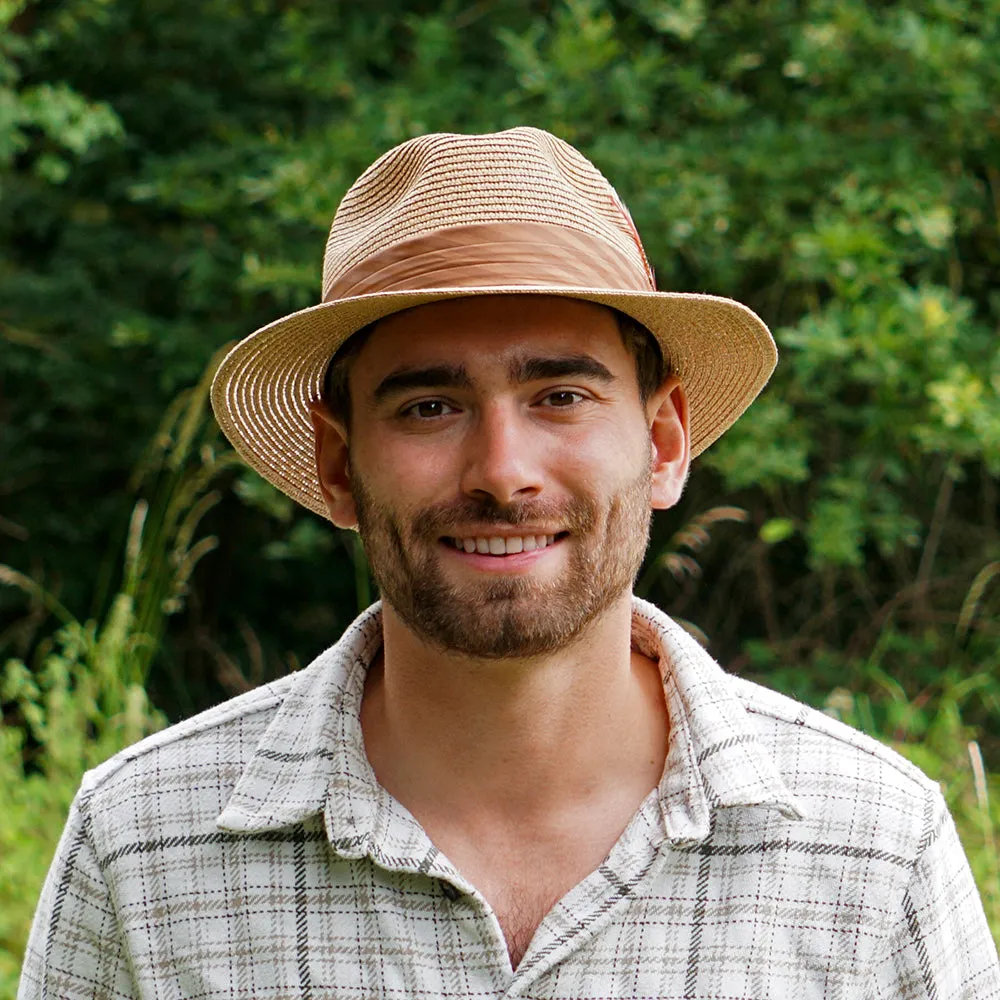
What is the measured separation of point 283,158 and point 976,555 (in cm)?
254

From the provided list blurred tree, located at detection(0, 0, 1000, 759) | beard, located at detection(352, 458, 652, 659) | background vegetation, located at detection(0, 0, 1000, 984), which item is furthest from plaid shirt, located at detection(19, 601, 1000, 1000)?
blurred tree, located at detection(0, 0, 1000, 759)

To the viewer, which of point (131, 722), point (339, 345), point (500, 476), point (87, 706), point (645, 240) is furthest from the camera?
point (645, 240)

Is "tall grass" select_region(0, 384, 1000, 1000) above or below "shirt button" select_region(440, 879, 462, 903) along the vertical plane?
below

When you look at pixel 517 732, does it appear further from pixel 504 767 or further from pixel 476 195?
pixel 476 195

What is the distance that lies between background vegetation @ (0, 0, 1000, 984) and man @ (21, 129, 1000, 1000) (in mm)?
1675

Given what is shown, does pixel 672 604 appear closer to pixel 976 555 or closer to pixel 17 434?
pixel 976 555

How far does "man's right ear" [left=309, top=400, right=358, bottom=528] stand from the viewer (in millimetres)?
2146

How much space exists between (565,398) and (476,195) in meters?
0.28

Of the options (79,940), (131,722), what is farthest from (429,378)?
(131,722)

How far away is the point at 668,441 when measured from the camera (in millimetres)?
2188

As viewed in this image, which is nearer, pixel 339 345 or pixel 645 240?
pixel 339 345

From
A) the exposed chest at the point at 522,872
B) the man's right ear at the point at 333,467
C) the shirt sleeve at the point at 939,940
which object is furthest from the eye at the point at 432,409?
the shirt sleeve at the point at 939,940

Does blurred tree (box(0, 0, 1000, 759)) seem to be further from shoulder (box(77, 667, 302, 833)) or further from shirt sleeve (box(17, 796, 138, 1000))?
shirt sleeve (box(17, 796, 138, 1000))

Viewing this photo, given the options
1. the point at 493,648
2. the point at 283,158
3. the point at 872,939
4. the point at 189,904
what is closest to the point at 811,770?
the point at 872,939
